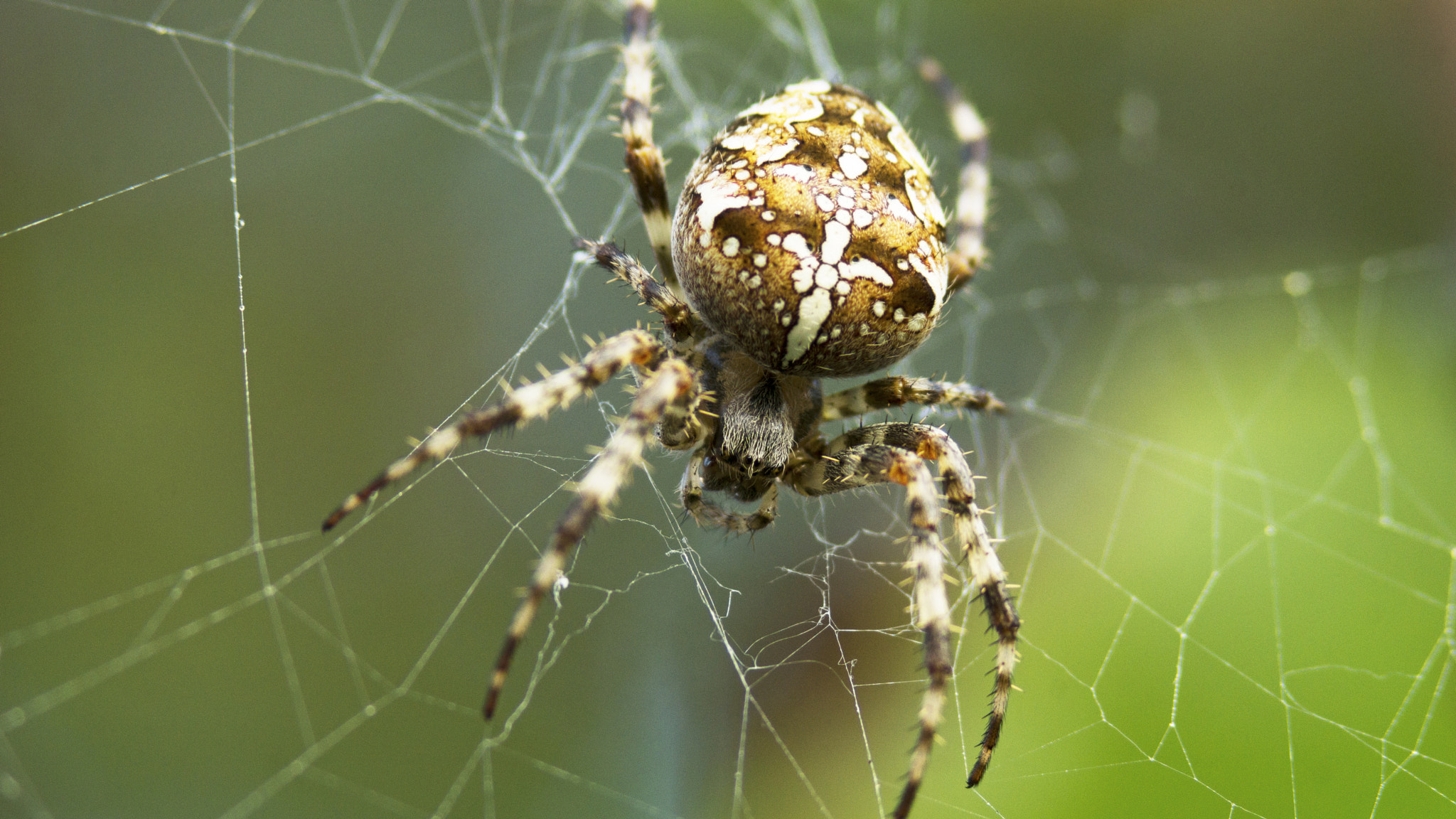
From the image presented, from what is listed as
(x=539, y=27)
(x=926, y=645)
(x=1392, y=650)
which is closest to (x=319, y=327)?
(x=539, y=27)

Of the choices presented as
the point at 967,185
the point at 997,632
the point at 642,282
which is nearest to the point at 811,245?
the point at 642,282

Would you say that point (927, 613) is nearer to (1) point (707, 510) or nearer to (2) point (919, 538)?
(2) point (919, 538)

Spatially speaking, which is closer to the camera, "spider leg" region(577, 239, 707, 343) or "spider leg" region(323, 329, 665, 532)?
"spider leg" region(323, 329, 665, 532)

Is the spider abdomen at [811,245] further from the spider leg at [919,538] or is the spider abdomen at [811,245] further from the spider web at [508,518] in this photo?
the spider web at [508,518]

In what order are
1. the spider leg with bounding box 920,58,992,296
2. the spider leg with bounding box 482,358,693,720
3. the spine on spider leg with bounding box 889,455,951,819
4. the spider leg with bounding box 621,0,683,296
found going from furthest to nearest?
the spider leg with bounding box 920,58,992,296 → the spider leg with bounding box 621,0,683,296 → the spine on spider leg with bounding box 889,455,951,819 → the spider leg with bounding box 482,358,693,720

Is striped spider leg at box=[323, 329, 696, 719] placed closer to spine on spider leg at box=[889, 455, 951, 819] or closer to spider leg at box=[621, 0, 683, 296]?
spider leg at box=[621, 0, 683, 296]

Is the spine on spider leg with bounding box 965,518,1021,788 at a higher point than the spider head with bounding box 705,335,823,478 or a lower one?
lower

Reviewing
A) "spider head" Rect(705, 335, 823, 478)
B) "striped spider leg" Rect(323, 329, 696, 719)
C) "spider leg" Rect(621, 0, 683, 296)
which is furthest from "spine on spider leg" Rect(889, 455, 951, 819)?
"spider leg" Rect(621, 0, 683, 296)

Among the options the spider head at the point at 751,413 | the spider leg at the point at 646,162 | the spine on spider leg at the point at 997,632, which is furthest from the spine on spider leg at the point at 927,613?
the spider leg at the point at 646,162
